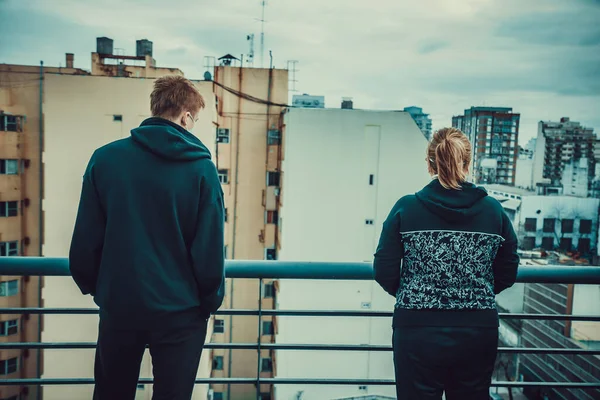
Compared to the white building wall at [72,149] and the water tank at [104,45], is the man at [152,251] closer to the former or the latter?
the white building wall at [72,149]

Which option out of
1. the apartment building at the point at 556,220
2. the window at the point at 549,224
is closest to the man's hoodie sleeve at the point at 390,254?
the apartment building at the point at 556,220

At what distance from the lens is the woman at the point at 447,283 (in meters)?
1.39

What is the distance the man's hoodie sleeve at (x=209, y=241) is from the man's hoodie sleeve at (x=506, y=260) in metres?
0.91

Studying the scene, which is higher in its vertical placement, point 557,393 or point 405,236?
point 405,236

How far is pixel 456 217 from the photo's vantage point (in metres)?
1.39

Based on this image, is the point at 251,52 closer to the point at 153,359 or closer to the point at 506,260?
the point at 506,260

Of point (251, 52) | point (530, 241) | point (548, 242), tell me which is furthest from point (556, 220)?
point (251, 52)

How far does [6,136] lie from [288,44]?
11153mm

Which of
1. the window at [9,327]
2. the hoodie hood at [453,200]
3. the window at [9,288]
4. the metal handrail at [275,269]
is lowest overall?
the window at [9,327]

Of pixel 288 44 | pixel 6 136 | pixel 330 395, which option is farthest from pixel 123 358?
pixel 288 44

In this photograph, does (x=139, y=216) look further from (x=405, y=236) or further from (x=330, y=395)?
(x=330, y=395)

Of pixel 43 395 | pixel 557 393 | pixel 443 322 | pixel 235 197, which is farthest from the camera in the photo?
pixel 235 197

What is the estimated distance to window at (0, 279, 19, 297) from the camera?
46.8 ft

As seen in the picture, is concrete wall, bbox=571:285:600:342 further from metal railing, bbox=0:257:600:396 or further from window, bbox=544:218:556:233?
window, bbox=544:218:556:233
